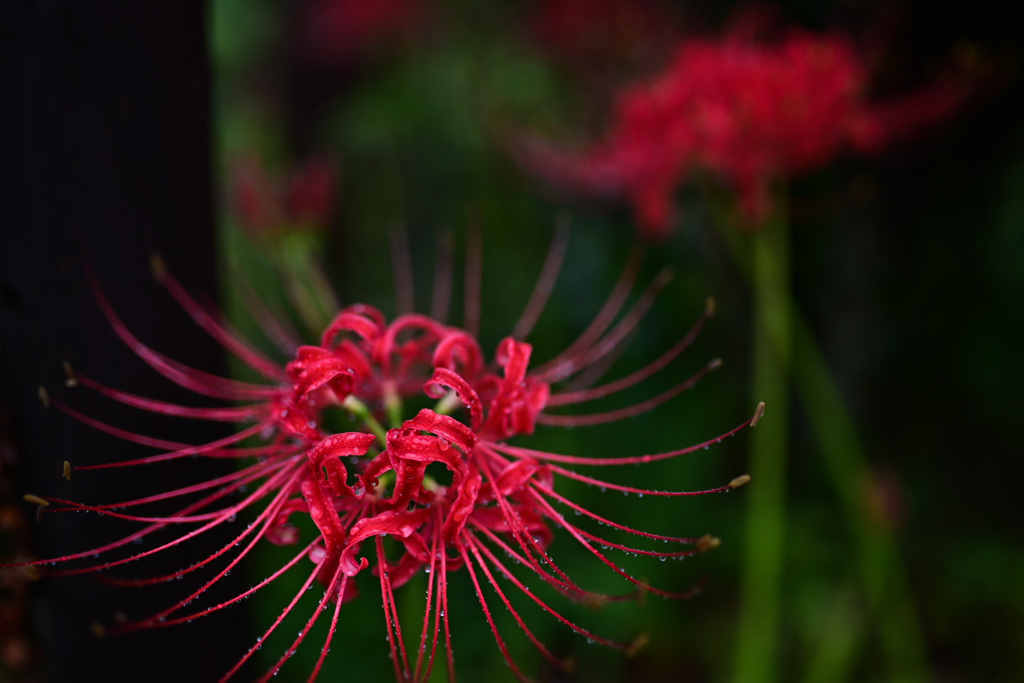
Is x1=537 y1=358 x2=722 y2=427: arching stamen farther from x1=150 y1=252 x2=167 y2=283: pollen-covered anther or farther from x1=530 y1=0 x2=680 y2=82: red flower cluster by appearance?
x1=530 y1=0 x2=680 y2=82: red flower cluster

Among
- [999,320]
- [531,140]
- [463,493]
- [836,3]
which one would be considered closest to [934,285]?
[999,320]

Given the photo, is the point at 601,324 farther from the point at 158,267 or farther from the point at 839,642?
the point at 158,267

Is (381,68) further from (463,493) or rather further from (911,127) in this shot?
(463,493)

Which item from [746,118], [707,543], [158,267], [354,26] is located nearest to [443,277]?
[746,118]

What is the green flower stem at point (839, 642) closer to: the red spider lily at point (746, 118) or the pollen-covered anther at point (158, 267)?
the red spider lily at point (746, 118)

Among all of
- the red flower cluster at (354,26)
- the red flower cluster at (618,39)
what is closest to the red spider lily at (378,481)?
the red flower cluster at (618,39)

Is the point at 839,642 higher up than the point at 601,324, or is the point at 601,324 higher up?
the point at 601,324
